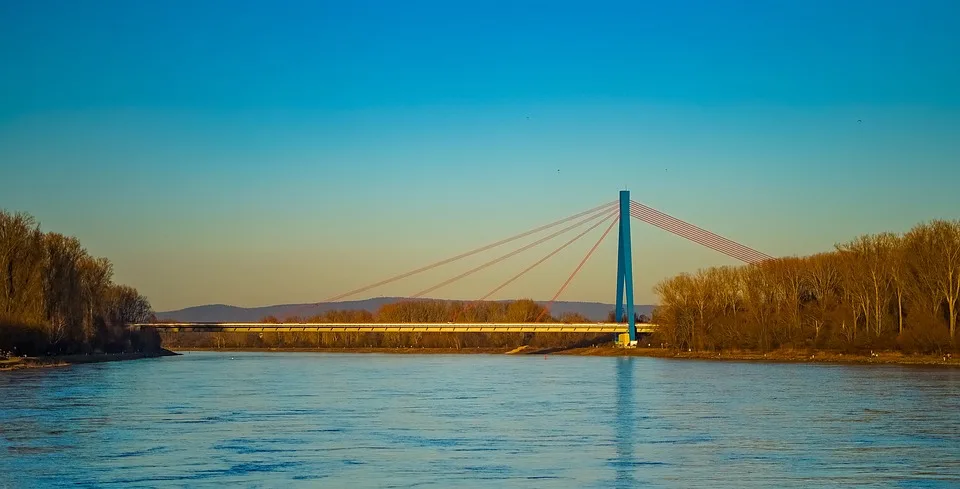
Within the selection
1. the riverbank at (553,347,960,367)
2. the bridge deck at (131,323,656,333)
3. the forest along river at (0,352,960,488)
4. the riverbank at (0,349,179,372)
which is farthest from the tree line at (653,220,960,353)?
the riverbank at (0,349,179,372)

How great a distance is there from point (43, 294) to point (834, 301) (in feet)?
144

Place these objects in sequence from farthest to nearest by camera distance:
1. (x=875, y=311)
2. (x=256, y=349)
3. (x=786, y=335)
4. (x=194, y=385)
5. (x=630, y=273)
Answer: (x=256, y=349)
(x=630, y=273)
(x=786, y=335)
(x=875, y=311)
(x=194, y=385)

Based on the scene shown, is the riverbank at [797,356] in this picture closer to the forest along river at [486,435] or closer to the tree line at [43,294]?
the forest along river at [486,435]

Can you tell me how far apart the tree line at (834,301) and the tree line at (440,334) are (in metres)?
24.1

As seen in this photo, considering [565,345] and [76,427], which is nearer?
[76,427]

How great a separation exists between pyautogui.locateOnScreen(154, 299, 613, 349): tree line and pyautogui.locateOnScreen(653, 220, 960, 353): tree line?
949 inches

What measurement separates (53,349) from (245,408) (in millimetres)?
35023

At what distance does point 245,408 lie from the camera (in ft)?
94.1

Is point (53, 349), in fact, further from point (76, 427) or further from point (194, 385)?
point (76, 427)

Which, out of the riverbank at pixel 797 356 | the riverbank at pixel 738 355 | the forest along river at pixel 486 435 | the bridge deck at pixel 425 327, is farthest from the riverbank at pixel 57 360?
the riverbank at pixel 797 356

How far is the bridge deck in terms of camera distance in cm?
8891

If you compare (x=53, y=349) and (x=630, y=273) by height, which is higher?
(x=630, y=273)

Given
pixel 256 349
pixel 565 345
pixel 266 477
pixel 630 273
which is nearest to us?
pixel 266 477

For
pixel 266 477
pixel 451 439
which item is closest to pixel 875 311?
pixel 451 439
